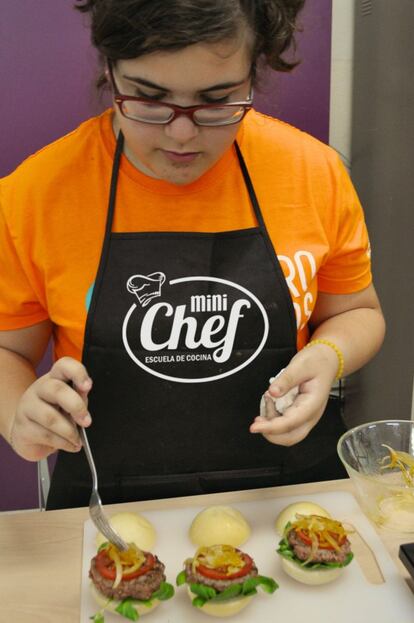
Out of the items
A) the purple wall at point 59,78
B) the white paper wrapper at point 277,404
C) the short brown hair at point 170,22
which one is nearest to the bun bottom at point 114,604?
the white paper wrapper at point 277,404

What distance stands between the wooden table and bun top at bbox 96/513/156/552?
0.06 m

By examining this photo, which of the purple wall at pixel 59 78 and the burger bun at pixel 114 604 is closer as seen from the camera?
the burger bun at pixel 114 604

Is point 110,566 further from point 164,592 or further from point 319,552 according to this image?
point 319,552

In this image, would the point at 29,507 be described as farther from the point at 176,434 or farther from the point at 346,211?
the point at 346,211

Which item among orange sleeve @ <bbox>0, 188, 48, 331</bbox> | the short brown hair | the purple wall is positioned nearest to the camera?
the short brown hair

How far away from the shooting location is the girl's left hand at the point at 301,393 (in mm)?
1104

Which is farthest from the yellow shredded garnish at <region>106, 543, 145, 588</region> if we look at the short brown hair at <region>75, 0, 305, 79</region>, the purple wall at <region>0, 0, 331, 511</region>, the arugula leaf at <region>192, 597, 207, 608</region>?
the purple wall at <region>0, 0, 331, 511</region>

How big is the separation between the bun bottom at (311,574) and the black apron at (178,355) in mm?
344

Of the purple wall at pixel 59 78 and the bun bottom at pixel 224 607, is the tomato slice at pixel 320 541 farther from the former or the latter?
the purple wall at pixel 59 78

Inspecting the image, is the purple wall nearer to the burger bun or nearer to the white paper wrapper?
the white paper wrapper

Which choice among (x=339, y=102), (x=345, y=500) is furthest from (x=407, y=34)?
(x=345, y=500)

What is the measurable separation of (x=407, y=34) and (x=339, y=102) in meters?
0.34

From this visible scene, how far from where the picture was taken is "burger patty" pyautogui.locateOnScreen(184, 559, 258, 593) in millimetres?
1021

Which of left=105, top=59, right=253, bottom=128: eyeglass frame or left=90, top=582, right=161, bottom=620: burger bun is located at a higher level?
left=105, top=59, right=253, bottom=128: eyeglass frame
